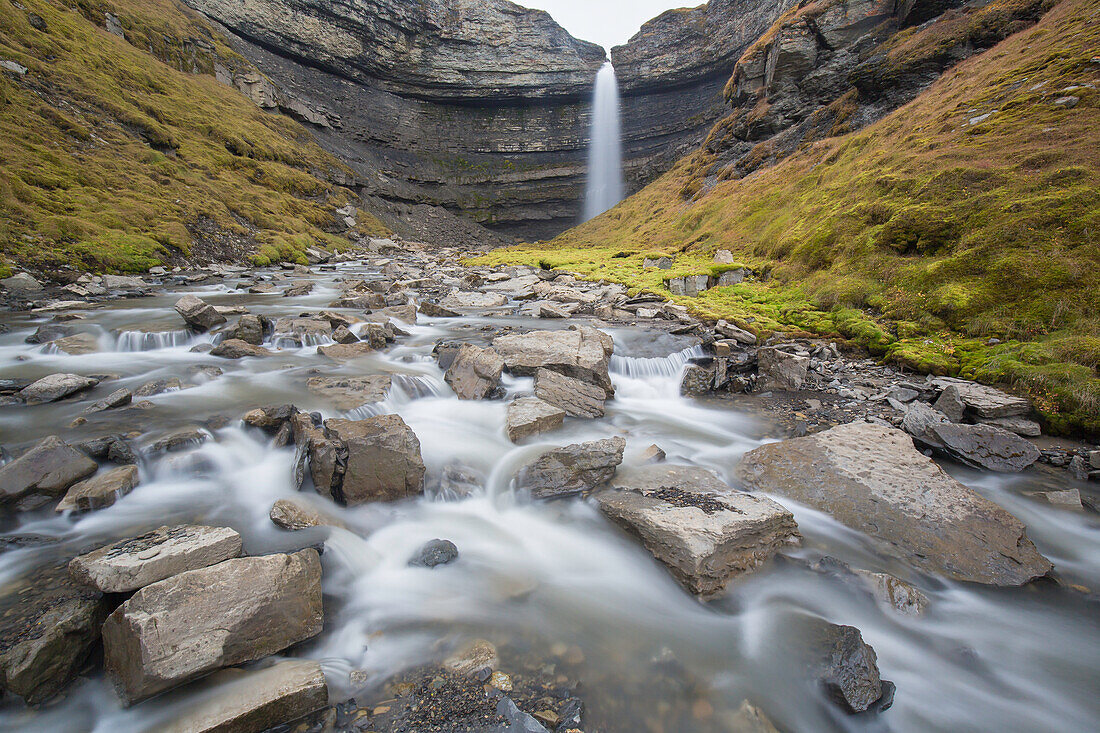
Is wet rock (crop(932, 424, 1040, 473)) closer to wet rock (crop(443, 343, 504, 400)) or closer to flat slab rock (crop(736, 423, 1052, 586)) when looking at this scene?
flat slab rock (crop(736, 423, 1052, 586))

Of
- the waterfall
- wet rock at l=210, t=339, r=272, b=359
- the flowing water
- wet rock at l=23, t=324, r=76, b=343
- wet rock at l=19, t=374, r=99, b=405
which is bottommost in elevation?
the flowing water

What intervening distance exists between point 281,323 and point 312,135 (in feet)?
151

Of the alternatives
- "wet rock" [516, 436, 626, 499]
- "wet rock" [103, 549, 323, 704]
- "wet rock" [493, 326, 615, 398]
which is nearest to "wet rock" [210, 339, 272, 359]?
"wet rock" [493, 326, 615, 398]

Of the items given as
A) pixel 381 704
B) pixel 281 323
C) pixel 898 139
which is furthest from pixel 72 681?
pixel 898 139

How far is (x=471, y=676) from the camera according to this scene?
8.13 feet

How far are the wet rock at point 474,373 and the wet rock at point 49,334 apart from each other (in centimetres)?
704

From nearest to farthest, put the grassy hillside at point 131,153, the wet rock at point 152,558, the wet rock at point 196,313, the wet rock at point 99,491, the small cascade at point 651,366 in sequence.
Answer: the wet rock at point 152,558 → the wet rock at point 99,491 → the small cascade at point 651,366 → the wet rock at point 196,313 → the grassy hillside at point 131,153

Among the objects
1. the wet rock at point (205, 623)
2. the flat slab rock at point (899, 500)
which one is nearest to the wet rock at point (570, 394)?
the flat slab rock at point (899, 500)

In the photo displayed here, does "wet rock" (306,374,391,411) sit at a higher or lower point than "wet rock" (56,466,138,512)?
higher

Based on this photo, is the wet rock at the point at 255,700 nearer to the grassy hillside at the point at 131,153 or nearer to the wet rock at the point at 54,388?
the wet rock at the point at 54,388

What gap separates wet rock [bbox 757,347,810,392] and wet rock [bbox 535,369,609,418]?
2937mm

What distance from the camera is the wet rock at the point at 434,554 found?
3443mm

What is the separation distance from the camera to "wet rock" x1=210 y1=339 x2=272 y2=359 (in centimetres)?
718

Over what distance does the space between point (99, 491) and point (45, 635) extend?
1.67 meters
